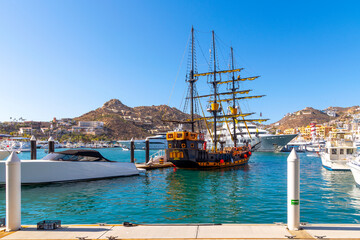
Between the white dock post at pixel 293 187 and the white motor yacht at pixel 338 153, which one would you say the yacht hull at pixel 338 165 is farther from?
the white dock post at pixel 293 187

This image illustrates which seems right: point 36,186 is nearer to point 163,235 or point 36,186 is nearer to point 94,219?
point 94,219

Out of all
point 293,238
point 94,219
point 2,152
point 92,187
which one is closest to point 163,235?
→ point 293,238

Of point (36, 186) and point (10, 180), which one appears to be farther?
point (36, 186)

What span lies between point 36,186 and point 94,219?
10.4 meters

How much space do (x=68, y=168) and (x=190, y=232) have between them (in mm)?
17792

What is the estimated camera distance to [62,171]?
20875mm

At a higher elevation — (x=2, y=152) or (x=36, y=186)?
(x=2, y=152)

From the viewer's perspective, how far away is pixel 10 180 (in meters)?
6.40

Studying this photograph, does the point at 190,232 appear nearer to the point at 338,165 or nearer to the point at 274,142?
the point at 338,165

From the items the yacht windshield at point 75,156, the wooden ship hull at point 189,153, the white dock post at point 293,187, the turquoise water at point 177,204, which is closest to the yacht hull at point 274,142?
the wooden ship hull at point 189,153

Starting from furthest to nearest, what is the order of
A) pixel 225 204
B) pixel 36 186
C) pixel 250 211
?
pixel 36 186 → pixel 225 204 → pixel 250 211

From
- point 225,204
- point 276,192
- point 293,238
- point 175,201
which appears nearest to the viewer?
point 293,238

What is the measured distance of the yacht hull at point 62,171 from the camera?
19672 mm

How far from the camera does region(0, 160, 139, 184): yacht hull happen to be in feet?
64.5
